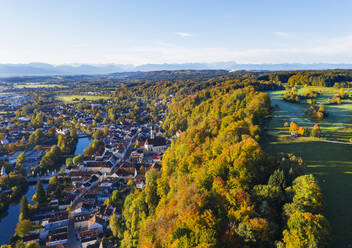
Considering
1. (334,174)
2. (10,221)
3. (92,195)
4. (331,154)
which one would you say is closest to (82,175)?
(92,195)

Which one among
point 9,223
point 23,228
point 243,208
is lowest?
point 9,223

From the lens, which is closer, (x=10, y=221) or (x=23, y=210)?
(x=23, y=210)

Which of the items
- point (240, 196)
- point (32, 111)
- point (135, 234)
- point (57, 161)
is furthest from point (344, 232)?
point (32, 111)

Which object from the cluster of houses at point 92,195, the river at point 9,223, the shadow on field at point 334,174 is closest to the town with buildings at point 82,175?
the cluster of houses at point 92,195

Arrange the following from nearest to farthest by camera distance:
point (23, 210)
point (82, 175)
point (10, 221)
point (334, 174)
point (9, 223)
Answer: point (334, 174) < point (23, 210) < point (9, 223) < point (10, 221) < point (82, 175)

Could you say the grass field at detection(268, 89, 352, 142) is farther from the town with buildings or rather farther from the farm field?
the town with buildings

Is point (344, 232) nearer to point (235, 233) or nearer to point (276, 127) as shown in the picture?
point (235, 233)

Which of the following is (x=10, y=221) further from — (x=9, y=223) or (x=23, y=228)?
(x=23, y=228)

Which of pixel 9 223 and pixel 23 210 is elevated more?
pixel 23 210

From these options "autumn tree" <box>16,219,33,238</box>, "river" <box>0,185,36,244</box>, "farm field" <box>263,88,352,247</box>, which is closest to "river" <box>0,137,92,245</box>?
"river" <box>0,185,36,244</box>

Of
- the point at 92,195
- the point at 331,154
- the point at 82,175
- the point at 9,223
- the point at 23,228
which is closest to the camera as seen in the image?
the point at 331,154
